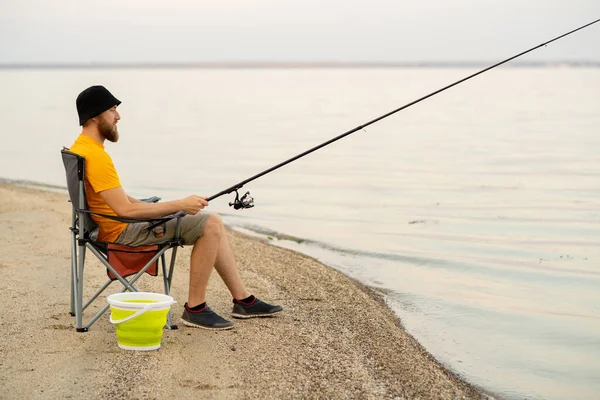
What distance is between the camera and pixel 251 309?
536cm

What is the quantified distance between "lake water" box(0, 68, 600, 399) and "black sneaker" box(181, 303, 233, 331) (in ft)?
4.75

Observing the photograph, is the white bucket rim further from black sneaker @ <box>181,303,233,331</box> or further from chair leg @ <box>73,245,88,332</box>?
black sneaker @ <box>181,303,233,331</box>

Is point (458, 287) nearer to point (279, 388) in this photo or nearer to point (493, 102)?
point (279, 388)

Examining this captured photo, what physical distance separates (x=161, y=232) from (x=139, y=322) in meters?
0.57

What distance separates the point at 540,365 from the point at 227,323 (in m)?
2.06

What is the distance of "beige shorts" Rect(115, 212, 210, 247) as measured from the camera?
480 centimetres

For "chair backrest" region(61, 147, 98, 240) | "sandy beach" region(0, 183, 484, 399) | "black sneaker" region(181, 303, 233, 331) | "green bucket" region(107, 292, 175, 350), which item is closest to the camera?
"sandy beach" region(0, 183, 484, 399)

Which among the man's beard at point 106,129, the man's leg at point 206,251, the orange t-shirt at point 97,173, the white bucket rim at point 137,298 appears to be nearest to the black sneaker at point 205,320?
the man's leg at point 206,251

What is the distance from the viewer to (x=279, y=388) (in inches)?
165

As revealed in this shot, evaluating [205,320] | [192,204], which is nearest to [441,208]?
[205,320]

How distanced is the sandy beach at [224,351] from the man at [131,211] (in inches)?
10.6

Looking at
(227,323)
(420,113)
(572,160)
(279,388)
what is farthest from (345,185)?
(420,113)

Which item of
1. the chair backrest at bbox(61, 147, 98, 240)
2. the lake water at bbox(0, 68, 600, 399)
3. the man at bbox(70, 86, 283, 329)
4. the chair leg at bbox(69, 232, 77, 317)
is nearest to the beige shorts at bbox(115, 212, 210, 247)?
the man at bbox(70, 86, 283, 329)

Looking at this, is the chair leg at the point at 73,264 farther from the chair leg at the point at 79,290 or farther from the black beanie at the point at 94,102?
the black beanie at the point at 94,102
